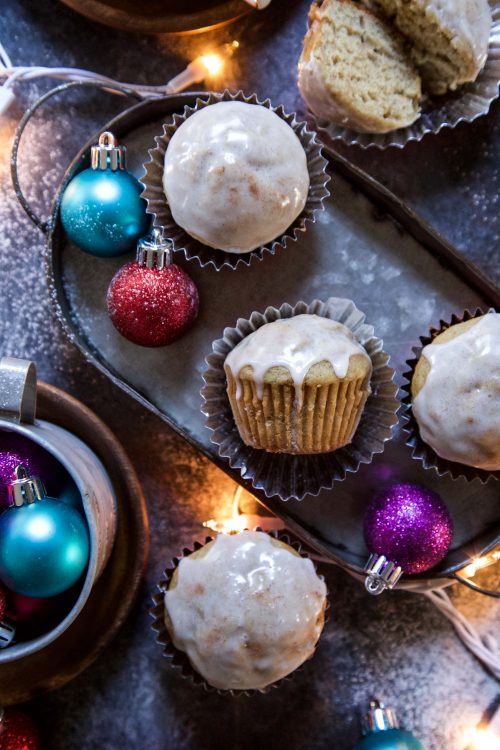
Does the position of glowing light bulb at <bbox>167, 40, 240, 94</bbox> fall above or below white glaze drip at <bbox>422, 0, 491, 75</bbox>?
below

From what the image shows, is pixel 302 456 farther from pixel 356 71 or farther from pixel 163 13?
pixel 163 13

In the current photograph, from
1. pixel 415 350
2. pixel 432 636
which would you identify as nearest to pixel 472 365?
pixel 415 350

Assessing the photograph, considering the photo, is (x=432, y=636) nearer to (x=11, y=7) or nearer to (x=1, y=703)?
(x=1, y=703)

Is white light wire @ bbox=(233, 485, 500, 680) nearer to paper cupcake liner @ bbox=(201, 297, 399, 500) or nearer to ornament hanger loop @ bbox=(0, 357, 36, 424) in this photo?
paper cupcake liner @ bbox=(201, 297, 399, 500)

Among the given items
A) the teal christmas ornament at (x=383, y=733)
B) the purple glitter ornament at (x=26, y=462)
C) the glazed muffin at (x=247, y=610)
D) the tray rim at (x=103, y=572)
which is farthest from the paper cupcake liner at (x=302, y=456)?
the teal christmas ornament at (x=383, y=733)

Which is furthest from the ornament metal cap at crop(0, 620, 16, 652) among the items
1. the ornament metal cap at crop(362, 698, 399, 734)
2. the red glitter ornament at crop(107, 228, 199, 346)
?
the ornament metal cap at crop(362, 698, 399, 734)
